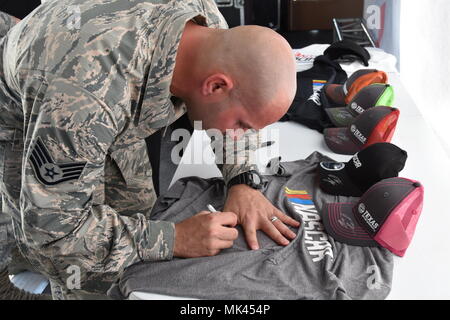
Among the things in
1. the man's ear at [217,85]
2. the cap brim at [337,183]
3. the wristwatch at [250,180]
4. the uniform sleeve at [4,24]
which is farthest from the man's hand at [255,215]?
Result: the uniform sleeve at [4,24]

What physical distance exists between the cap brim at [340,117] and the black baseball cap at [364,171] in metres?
0.34

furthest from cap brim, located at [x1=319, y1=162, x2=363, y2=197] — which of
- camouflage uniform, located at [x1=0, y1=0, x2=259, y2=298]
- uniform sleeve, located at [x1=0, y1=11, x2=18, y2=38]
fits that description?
uniform sleeve, located at [x1=0, y1=11, x2=18, y2=38]

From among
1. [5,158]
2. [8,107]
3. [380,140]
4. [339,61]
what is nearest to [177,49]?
[8,107]

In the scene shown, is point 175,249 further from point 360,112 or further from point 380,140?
point 360,112

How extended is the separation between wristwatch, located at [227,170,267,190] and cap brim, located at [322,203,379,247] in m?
0.17

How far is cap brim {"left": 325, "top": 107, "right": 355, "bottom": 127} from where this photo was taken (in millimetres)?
1534

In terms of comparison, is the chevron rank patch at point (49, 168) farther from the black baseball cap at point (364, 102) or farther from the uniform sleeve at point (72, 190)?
the black baseball cap at point (364, 102)

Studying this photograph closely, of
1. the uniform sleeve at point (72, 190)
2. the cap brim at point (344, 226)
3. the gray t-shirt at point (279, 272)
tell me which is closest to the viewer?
the uniform sleeve at point (72, 190)

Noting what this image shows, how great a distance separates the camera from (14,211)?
40.3 inches

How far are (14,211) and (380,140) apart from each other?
991mm

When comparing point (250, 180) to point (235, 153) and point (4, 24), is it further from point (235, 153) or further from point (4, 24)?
point (4, 24)

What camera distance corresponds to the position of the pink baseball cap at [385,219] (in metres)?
0.96

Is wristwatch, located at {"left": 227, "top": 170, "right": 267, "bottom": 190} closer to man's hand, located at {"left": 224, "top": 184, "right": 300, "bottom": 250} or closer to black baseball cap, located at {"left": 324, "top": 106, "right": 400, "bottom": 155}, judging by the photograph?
man's hand, located at {"left": 224, "top": 184, "right": 300, "bottom": 250}
